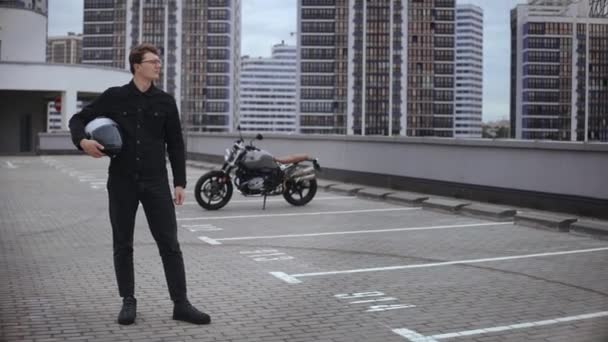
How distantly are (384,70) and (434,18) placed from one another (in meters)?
15.0

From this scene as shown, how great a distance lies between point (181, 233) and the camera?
34.7ft

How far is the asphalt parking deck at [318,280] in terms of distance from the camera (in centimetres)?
532

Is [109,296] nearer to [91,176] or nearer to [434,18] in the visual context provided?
[91,176]

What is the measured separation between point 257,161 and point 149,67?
8.47 meters

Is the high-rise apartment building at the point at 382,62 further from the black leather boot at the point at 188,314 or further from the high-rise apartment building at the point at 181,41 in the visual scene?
the black leather boot at the point at 188,314

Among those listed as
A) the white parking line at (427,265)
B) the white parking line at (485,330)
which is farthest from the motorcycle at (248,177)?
the white parking line at (485,330)

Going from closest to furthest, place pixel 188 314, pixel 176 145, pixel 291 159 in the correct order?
pixel 188 314 → pixel 176 145 → pixel 291 159

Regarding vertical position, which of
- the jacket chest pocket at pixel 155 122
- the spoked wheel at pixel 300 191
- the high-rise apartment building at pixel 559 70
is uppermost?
the high-rise apartment building at pixel 559 70

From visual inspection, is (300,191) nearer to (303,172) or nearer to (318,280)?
(303,172)

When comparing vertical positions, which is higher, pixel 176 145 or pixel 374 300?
pixel 176 145

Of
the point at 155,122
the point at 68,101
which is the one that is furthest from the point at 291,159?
the point at 68,101

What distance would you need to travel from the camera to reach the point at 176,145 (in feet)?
18.3

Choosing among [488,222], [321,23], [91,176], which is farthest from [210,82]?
[488,222]

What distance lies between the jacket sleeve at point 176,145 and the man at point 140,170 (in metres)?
0.02
